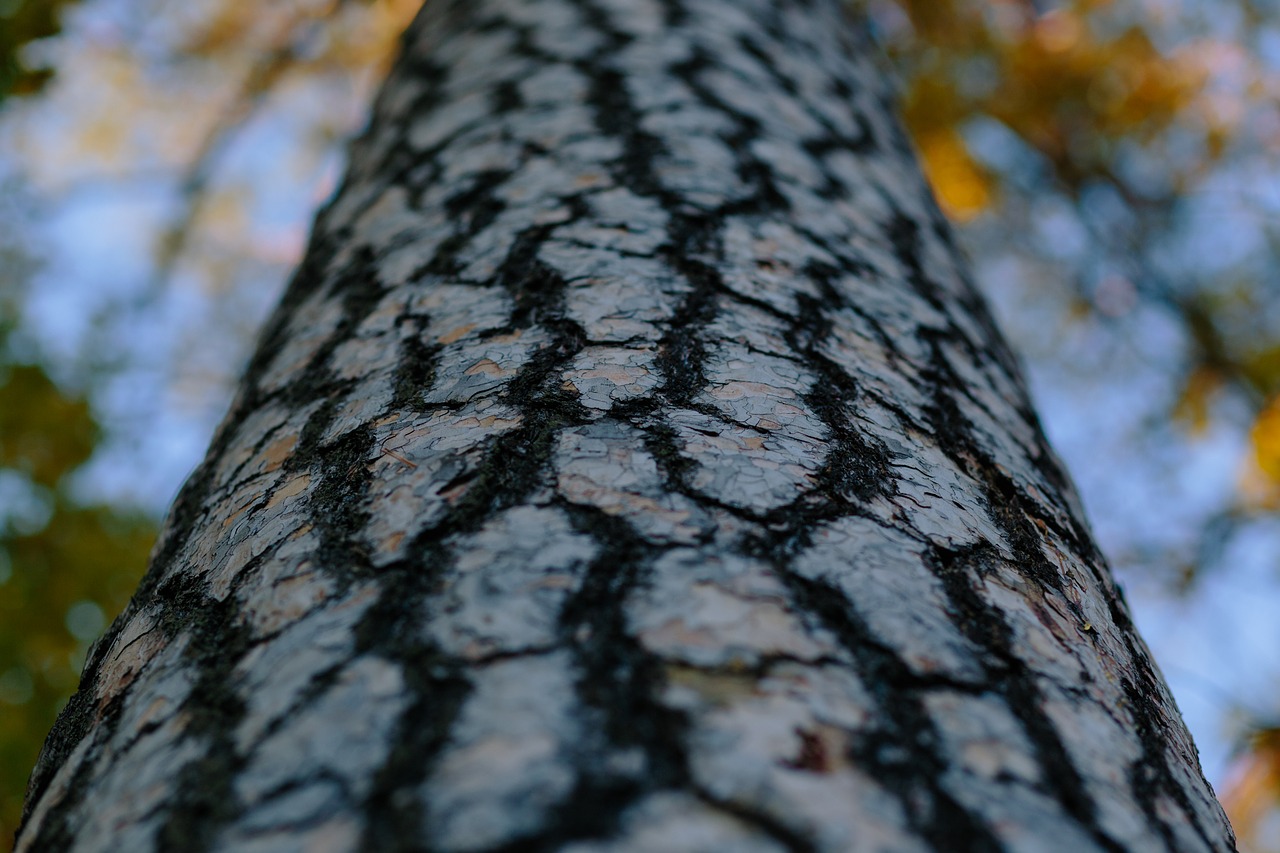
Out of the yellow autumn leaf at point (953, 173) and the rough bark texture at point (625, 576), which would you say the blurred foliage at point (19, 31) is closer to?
the rough bark texture at point (625, 576)

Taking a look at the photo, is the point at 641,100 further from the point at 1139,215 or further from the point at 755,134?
the point at 1139,215

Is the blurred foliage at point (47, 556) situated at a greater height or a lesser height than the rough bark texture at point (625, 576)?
lesser

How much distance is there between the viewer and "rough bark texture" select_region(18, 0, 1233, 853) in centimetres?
49

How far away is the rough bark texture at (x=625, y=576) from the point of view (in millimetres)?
492

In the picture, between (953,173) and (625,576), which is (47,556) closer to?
(625,576)

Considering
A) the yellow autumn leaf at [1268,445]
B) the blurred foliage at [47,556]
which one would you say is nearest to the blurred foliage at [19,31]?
the blurred foliage at [47,556]

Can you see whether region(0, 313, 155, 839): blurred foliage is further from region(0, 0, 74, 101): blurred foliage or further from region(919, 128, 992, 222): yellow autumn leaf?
region(919, 128, 992, 222): yellow autumn leaf

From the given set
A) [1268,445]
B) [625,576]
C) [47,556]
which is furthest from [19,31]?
[1268,445]

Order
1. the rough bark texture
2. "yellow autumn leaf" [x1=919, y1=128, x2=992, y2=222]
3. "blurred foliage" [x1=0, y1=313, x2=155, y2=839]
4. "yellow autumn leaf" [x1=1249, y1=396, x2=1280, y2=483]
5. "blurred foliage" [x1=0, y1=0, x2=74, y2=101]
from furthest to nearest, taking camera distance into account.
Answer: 1. "yellow autumn leaf" [x1=919, y1=128, x2=992, y2=222]
2. "yellow autumn leaf" [x1=1249, y1=396, x2=1280, y2=483]
3. "blurred foliage" [x1=0, y1=313, x2=155, y2=839]
4. "blurred foliage" [x1=0, y1=0, x2=74, y2=101]
5. the rough bark texture

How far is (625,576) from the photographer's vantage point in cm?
60

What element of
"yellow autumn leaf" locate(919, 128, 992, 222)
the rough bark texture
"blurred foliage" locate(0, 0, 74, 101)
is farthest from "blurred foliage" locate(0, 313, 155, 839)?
"yellow autumn leaf" locate(919, 128, 992, 222)

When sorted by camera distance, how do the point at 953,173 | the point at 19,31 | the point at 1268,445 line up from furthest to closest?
the point at 953,173 → the point at 1268,445 → the point at 19,31

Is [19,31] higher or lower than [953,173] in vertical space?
higher

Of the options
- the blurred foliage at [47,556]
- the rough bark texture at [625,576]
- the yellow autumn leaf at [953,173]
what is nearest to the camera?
the rough bark texture at [625,576]
